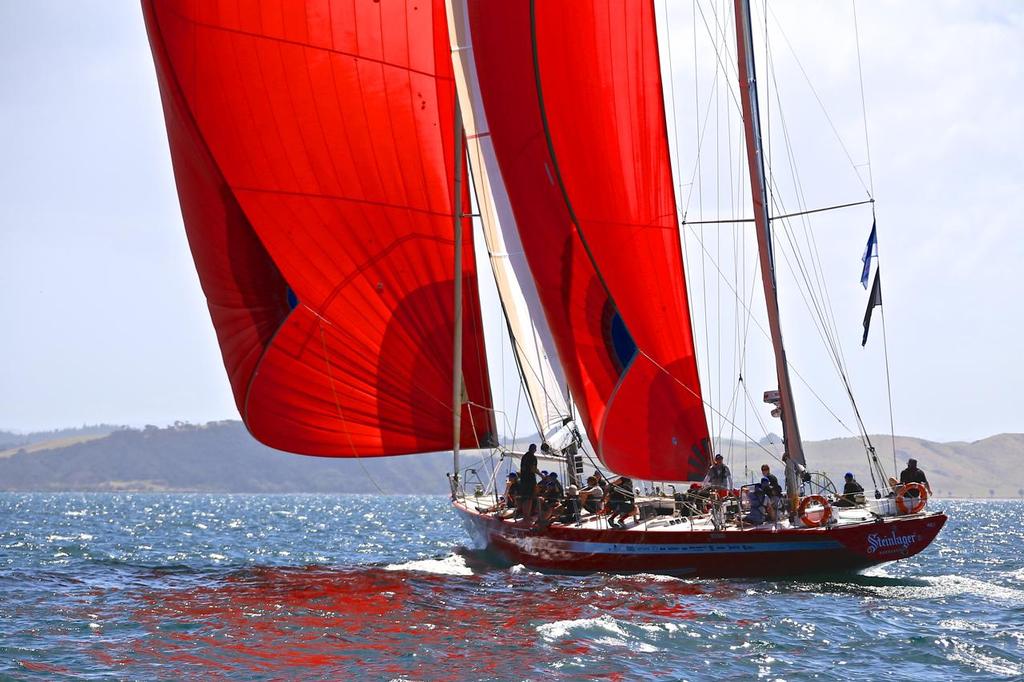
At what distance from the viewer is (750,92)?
64.3 feet

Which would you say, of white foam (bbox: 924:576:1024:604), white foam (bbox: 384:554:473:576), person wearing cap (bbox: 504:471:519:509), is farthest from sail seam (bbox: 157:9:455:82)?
white foam (bbox: 924:576:1024:604)

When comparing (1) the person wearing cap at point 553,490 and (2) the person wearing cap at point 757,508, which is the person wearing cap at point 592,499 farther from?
(2) the person wearing cap at point 757,508

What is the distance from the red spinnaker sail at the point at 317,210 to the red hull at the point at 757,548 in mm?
5111

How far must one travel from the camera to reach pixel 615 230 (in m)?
20.3

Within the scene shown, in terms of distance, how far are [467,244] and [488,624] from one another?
9821 mm

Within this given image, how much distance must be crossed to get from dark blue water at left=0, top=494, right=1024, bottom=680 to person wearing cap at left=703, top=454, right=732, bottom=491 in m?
2.18

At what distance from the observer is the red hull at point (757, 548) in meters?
18.1

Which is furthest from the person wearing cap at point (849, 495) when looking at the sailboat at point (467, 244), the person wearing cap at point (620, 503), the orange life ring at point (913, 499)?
the person wearing cap at point (620, 503)

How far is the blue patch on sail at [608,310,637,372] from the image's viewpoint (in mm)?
20422

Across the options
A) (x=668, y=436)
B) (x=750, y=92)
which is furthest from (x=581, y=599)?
(x=750, y=92)

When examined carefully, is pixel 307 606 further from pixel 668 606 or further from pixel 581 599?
pixel 668 606

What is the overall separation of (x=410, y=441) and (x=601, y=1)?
8928 millimetres

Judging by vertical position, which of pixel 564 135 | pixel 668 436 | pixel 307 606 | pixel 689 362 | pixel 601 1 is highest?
pixel 601 1

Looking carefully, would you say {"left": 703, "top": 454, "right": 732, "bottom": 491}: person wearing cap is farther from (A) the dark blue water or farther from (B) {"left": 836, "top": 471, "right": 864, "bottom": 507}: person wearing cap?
(A) the dark blue water
